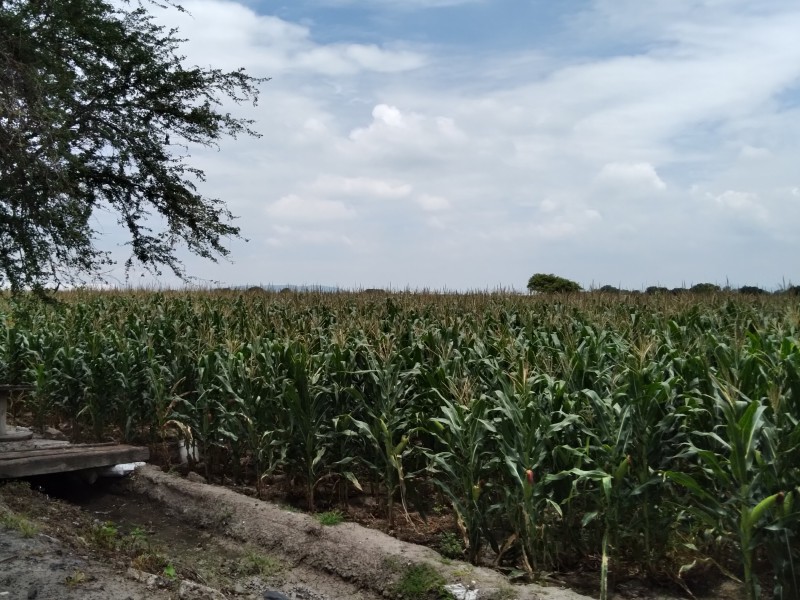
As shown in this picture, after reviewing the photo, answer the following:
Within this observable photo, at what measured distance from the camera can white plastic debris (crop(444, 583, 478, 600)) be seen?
4711 mm

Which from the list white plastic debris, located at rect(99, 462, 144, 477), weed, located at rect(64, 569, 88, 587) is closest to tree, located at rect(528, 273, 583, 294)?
white plastic debris, located at rect(99, 462, 144, 477)

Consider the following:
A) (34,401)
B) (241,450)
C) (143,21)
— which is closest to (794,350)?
(241,450)

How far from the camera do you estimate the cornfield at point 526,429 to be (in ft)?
14.3

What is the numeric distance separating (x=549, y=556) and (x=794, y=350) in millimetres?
2415

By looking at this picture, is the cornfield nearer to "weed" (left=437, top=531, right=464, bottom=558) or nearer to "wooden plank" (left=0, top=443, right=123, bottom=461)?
"weed" (left=437, top=531, right=464, bottom=558)

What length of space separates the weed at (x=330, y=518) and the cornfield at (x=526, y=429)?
0.32 meters

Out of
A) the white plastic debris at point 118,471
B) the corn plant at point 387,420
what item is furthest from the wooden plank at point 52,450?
the corn plant at point 387,420

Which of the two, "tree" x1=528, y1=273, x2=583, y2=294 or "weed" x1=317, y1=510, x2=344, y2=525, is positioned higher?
"tree" x1=528, y1=273, x2=583, y2=294

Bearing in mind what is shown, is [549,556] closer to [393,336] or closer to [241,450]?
[393,336]

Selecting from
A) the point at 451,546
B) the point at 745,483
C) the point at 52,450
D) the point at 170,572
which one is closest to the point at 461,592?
the point at 451,546

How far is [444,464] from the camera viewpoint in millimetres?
5199

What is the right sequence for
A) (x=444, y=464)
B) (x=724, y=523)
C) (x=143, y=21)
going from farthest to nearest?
1. (x=143, y=21)
2. (x=444, y=464)
3. (x=724, y=523)

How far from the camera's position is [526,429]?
16.4ft

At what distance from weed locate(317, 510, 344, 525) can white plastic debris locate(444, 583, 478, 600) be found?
1.38 m
